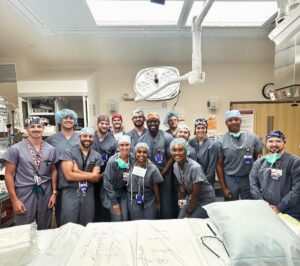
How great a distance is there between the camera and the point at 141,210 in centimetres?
206

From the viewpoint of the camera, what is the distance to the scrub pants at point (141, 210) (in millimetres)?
2043

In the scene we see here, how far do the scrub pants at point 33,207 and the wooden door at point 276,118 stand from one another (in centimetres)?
332

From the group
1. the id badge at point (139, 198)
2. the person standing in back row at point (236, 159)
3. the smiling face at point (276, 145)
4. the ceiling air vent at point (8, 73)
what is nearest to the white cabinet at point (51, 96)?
the ceiling air vent at point (8, 73)

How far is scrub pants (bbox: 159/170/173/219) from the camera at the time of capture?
242cm

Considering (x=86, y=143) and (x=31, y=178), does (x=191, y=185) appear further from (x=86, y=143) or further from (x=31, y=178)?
(x=31, y=178)

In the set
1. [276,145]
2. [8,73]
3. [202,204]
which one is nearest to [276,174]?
[276,145]

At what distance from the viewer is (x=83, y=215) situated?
2.10 meters

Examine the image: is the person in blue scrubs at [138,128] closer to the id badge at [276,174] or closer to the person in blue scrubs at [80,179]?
the person in blue scrubs at [80,179]

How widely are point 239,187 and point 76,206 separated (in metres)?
1.59

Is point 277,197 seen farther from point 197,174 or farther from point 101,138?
point 101,138

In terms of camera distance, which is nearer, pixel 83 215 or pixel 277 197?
pixel 277 197

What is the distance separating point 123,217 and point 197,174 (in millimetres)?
752

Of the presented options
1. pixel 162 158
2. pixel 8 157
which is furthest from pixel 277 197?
pixel 8 157

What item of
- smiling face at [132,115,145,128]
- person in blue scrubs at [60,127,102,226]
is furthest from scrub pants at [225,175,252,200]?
person in blue scrubs at [60,127,102,226]
